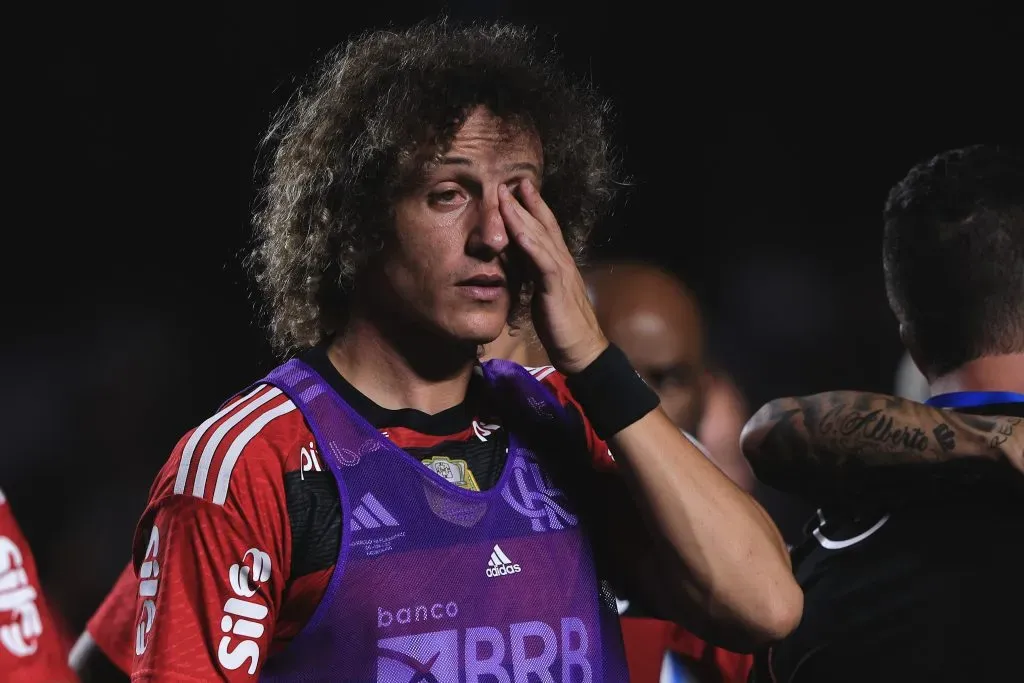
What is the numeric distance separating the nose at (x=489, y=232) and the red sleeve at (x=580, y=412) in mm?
279

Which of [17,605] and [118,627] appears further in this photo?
[118,627]

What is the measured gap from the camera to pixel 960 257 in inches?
81.0

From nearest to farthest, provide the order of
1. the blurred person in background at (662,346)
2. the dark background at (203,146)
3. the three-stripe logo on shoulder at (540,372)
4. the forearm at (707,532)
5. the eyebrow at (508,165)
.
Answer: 1. the forearm at (707,532)
2. the eyebrow at (508,165)
3. the three-stripe logo on shoulder at (540,372)
4. the blurred person in background at (662,346)
5. the dark background at (203,146)

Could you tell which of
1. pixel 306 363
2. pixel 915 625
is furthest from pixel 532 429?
pixel 915 625

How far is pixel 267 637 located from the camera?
4.70 ft

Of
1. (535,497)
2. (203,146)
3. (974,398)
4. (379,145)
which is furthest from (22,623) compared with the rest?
(203,146)

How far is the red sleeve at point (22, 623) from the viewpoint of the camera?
1.77 m

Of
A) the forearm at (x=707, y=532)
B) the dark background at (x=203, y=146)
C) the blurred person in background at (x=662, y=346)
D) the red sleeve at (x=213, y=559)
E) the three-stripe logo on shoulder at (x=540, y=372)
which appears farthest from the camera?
the dark background at (x=203, y=146)

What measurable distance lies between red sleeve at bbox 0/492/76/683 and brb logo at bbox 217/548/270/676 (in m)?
0.58

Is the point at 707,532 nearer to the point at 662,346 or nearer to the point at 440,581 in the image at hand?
the point at 440,581

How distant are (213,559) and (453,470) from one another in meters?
0.39

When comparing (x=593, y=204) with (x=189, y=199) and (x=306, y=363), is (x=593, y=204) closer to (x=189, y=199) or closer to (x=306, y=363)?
(x=306, y=363)

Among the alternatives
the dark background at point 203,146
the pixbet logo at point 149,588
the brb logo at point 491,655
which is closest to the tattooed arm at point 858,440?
the brb logo at point 491,655

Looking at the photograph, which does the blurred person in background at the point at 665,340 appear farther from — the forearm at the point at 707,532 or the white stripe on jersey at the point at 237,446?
the white stripe on jersey at the point at 237,446
